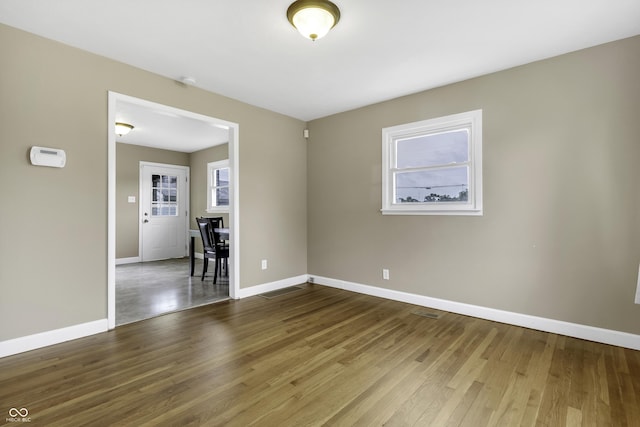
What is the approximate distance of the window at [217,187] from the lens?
22.1 ft

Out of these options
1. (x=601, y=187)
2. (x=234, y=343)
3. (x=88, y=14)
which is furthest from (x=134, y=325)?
(x=601, y=187)

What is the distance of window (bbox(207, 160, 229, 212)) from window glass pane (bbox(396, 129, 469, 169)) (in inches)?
163

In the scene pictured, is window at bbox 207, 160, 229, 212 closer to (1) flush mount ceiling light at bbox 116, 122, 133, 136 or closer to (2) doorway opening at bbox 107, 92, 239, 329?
(2) doorway opening at bbox 107, 92, 239, 329

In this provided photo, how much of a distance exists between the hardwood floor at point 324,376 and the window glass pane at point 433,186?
1.36m

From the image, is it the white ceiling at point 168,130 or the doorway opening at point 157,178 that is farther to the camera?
the white ceiling at point 168,130

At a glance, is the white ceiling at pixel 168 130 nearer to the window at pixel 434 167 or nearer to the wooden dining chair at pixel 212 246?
the wooden dining chair at pixel 212 246

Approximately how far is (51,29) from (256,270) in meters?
3.08

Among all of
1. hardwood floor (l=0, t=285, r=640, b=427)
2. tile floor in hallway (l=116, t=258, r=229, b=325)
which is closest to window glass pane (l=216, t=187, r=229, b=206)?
tile floor in hallway (l=116, t=258, r=229, b=325)

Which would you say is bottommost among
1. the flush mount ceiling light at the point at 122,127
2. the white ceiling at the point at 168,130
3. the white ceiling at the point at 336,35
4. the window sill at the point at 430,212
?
the window sill at the point at 430,212

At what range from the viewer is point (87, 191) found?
109 inches

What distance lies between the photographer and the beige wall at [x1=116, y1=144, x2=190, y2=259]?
21.0ft

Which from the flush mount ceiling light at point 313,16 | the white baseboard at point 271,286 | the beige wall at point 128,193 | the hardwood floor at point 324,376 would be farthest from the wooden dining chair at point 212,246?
the flush mount ceiling light at point 313,16

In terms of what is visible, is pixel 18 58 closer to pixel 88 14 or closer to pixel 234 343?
pixel 88 14

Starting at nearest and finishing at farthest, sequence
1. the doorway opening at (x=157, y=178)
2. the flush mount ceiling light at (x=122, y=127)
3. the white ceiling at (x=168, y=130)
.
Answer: the doorway opening at (x=157, y=178) < the white ceiling at (x=168, y=130) < the flush mount ceiling light at (x=122, y=127)
